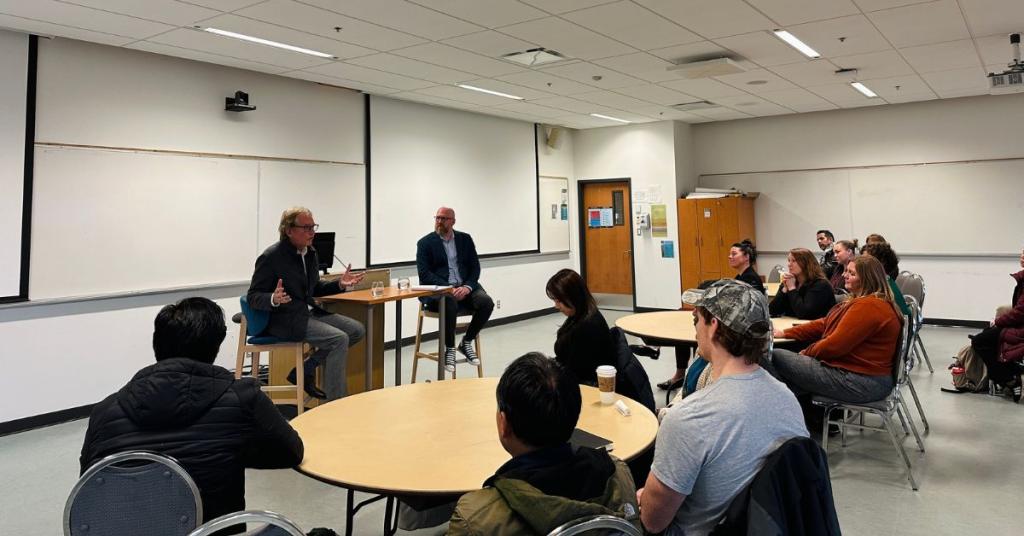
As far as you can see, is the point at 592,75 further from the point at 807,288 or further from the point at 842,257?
the point at 807,288

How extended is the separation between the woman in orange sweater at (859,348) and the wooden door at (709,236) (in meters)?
5.32

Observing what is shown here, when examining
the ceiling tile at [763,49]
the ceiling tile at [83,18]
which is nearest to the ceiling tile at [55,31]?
the ceiling tile at [83,18]

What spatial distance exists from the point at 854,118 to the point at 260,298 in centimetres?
789

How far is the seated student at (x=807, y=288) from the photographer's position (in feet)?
13.1

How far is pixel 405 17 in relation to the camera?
4.07 m

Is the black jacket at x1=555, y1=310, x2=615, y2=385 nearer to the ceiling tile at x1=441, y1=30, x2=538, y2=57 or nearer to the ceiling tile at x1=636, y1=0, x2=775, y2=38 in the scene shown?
the ceiling tile at x1=636, y1=0, x2=775, y2=38

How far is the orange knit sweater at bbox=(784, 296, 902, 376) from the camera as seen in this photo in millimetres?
3033

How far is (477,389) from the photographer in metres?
2.51

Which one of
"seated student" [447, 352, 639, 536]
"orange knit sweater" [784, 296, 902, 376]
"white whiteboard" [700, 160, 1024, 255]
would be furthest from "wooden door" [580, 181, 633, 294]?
"seated student" [447, 352, 639, 536]

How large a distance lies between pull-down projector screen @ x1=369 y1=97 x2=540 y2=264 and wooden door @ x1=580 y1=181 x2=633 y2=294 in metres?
1.20

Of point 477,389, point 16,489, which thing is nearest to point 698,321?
point 477,389

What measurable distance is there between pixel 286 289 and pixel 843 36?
4.66 m

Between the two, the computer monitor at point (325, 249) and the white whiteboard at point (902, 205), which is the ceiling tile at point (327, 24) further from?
Result: the white whiteboard at point (902, 205)

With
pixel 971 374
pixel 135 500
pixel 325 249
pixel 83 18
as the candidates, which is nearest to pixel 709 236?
pixel 971 374
